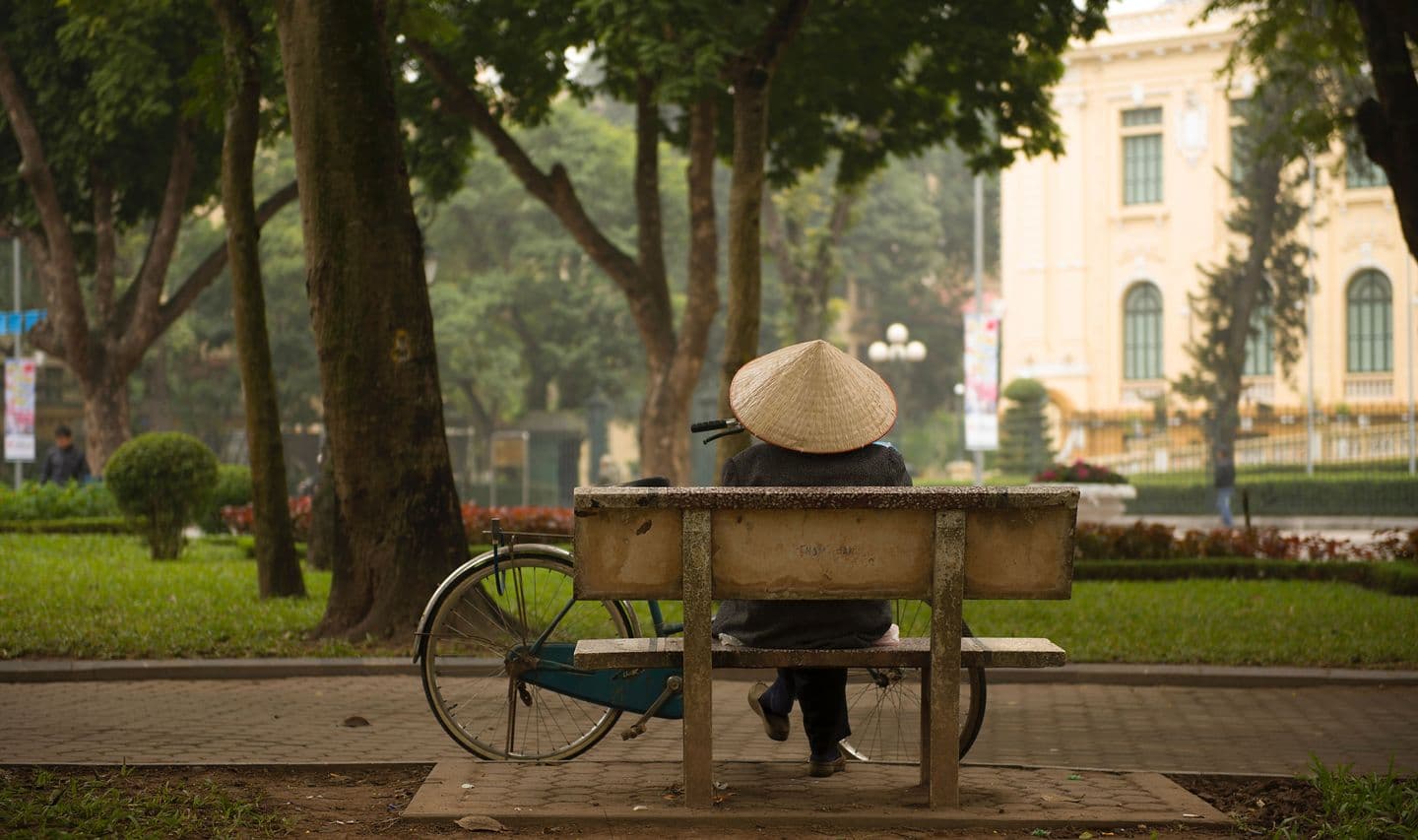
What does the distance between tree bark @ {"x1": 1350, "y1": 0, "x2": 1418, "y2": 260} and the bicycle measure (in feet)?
24.0

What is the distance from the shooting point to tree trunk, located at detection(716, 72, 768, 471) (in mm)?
15273

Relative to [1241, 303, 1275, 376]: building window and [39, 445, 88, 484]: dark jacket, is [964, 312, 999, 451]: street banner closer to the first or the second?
[39, 445, 88, 484]: dark jacket

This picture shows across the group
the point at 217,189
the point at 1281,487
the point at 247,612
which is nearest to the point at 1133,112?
the point at 1281,487

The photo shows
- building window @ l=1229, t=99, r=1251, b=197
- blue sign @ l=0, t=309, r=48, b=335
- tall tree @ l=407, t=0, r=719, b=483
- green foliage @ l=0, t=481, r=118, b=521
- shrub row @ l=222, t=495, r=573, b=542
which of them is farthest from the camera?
building window @ l=1229, t=99, r=1251, b=197

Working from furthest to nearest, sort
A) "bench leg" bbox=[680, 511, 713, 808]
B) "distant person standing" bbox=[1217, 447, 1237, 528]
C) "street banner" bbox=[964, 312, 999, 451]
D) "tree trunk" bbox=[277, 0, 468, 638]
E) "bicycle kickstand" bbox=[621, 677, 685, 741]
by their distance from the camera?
"distant person standing" bbox=[1217, 447, 1237, 528] < "street banner" bbox=[964, 312, 999, 451] < "tree trunk" bbox=[277, 0, 468, 638] < "bicycle kickstand" bbox=[621, 677, 685, 741] < "bench leg" bbox=[680, 511, 713, 808]

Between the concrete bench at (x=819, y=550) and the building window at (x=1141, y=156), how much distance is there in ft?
156

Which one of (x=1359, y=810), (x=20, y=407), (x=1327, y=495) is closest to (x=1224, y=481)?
(x=1327, y=495)

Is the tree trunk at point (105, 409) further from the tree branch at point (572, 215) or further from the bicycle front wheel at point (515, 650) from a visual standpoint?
the bicycle front wheel at point (515, 650)

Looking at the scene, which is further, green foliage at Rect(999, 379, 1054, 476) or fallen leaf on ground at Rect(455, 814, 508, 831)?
green foliage at Rect(999, 379, 1054, 476)

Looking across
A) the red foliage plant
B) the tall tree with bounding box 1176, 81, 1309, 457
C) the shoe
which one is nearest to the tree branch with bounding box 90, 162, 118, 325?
the red foliage plant

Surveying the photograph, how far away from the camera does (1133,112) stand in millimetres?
50906

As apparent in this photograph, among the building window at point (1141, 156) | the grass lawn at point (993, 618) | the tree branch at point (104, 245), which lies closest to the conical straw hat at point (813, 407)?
the grass lawn at point (993, 618)

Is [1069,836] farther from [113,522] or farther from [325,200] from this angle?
[113,522]

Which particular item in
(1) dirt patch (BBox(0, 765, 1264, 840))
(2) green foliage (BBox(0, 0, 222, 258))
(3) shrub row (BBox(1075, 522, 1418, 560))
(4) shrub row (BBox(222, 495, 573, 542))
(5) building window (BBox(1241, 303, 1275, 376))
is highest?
(2) green foliage (BBox(0, 0, 222, 258))
